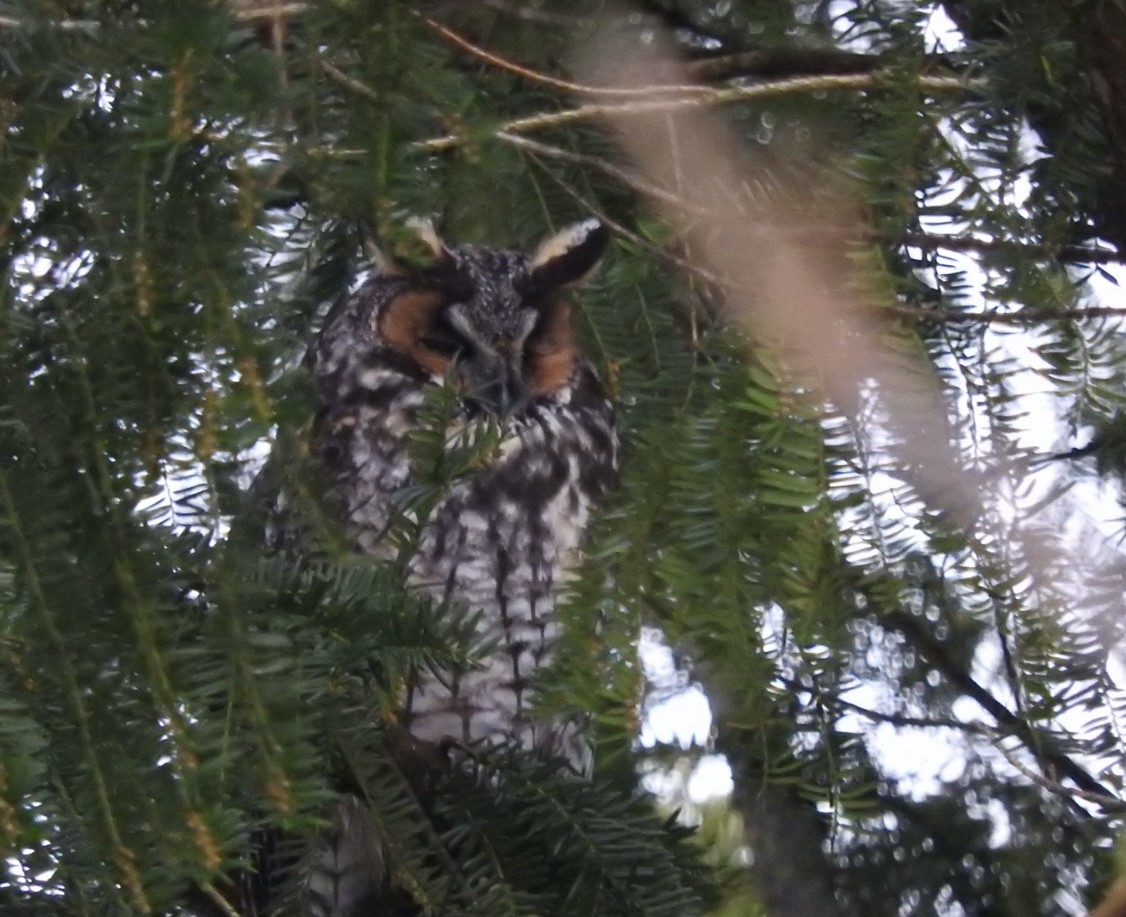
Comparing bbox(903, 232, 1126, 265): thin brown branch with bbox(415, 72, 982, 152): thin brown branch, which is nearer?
bbox(903, 232, 1126, 265): thin brown branch

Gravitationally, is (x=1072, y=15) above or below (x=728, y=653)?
above

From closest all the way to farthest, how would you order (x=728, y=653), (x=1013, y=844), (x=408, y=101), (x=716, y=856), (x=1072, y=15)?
(x=408, y=101), (x=728, y=653), (x=1072, y=15), (x=1013, y=844), (x=716, y=856)

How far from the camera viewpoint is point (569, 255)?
1856 mm

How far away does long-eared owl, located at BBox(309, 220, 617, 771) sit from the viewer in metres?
1.84

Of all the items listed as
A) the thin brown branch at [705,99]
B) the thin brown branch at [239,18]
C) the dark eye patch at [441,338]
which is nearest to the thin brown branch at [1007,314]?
the thin brown branch at [705,99]

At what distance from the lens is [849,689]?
1137 mm

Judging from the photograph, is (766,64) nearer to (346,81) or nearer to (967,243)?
(967,243)

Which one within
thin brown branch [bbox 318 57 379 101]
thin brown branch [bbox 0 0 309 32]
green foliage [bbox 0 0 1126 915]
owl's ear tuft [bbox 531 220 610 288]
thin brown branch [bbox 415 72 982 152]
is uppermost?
owl's ear tuft [bbox 531 220 610 288]

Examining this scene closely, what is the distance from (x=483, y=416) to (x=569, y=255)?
9.6 inches

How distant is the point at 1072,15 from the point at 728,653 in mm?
525

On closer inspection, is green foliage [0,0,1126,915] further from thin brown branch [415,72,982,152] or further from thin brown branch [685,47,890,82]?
thin brown branch [685,47,890,82]

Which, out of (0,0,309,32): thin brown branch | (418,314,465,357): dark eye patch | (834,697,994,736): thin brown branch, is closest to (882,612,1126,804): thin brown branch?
(834,697,994,736): thin brown branch

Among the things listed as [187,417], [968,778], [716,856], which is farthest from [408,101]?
[716,856]

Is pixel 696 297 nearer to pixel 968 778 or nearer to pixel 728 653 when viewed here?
pixel 728 653
